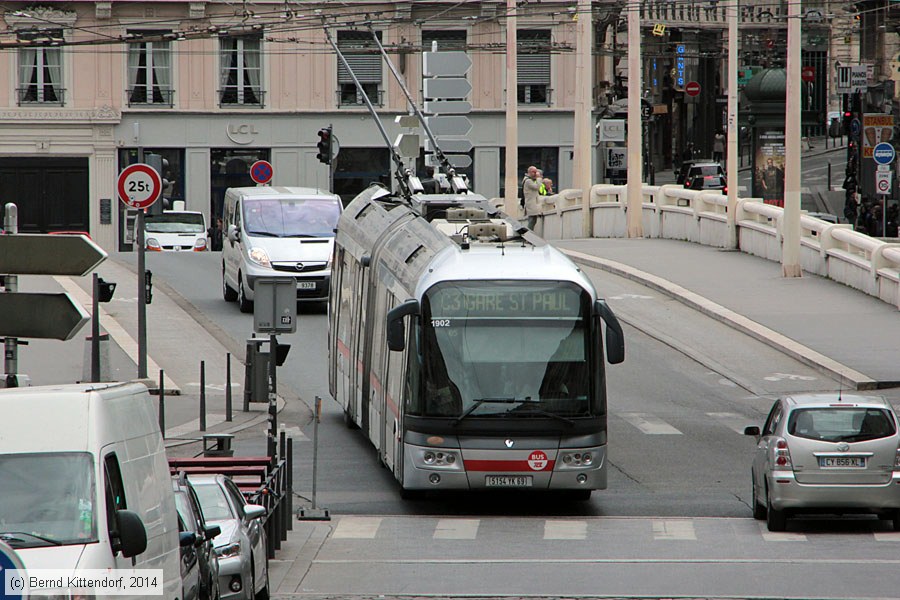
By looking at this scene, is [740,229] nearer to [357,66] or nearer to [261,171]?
[261,171]

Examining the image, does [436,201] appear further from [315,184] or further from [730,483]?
[315,184]

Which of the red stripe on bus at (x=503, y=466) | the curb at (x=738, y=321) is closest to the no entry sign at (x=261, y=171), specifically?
the curb at (x=738, y=321)

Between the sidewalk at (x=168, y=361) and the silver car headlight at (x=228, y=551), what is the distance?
9.78 m

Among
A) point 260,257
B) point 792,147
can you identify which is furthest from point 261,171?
point 792,147

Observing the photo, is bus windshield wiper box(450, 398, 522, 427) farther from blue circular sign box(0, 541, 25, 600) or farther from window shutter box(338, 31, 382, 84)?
window shutter box(338, 31, 382, 84)

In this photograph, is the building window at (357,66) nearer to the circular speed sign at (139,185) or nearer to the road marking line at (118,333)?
the road marking line at (118,333)

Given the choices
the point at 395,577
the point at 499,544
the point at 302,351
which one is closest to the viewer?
the point at 395,577

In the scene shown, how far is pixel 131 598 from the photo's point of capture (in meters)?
8.86

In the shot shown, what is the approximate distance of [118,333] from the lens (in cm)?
3039

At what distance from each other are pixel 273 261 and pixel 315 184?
29.2m

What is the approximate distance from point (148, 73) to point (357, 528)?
44.3 meters

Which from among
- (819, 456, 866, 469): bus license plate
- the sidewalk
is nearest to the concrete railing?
the sidewalk

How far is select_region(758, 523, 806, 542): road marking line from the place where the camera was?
Result: 16719 millimetres

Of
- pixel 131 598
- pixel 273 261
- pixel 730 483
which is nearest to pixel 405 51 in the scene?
Answer: pixel 273 261
